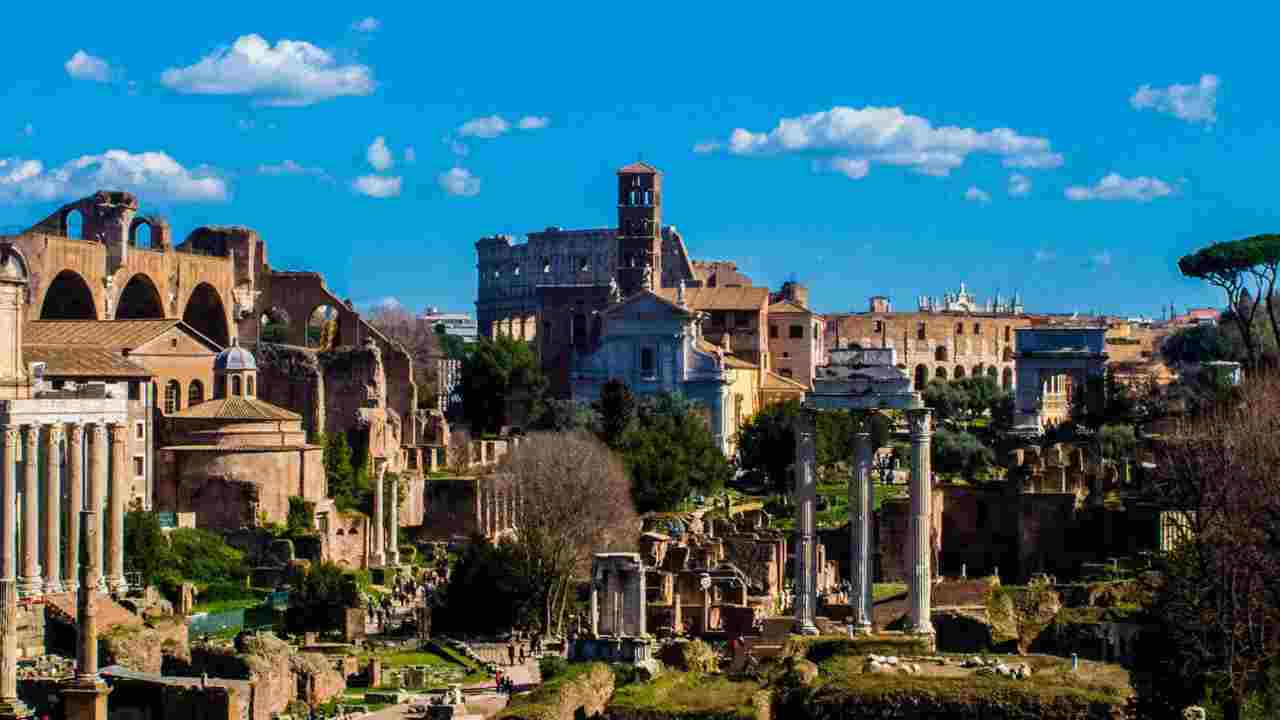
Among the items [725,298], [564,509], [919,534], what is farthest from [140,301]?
[725,298]

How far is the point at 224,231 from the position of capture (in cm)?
6894

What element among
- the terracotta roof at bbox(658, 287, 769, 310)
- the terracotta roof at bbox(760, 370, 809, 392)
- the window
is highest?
the terracotta roof at bbox(658, 287, 769, 310)

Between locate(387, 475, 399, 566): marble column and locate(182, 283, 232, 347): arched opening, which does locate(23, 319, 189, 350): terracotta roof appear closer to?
locate(387, 475, 399, 566): marble column

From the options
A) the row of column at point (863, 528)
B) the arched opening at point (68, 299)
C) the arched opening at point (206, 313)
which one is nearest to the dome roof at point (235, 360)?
the arched opening at point (68, 299)

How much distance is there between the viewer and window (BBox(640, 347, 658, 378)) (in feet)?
262

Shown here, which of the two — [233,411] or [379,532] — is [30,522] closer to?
[233,411]

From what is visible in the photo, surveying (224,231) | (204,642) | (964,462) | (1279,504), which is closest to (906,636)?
(1279,504)

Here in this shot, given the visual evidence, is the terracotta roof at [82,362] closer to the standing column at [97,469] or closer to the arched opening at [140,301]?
the standing column at [97,469]

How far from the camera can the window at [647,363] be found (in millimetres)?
79812

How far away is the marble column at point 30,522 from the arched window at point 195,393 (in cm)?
1460

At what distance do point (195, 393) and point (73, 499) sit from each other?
14719 mm

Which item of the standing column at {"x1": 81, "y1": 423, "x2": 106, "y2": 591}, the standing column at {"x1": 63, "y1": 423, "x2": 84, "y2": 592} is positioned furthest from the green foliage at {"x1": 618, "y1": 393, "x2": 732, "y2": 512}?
the standing column at {"x1": 63, "y1": 423, "x2": 84, "y2": 592}

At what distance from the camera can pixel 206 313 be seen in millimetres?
65750

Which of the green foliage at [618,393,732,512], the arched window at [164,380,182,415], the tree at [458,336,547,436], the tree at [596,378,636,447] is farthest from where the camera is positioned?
the tree at [458,336,547,436]
